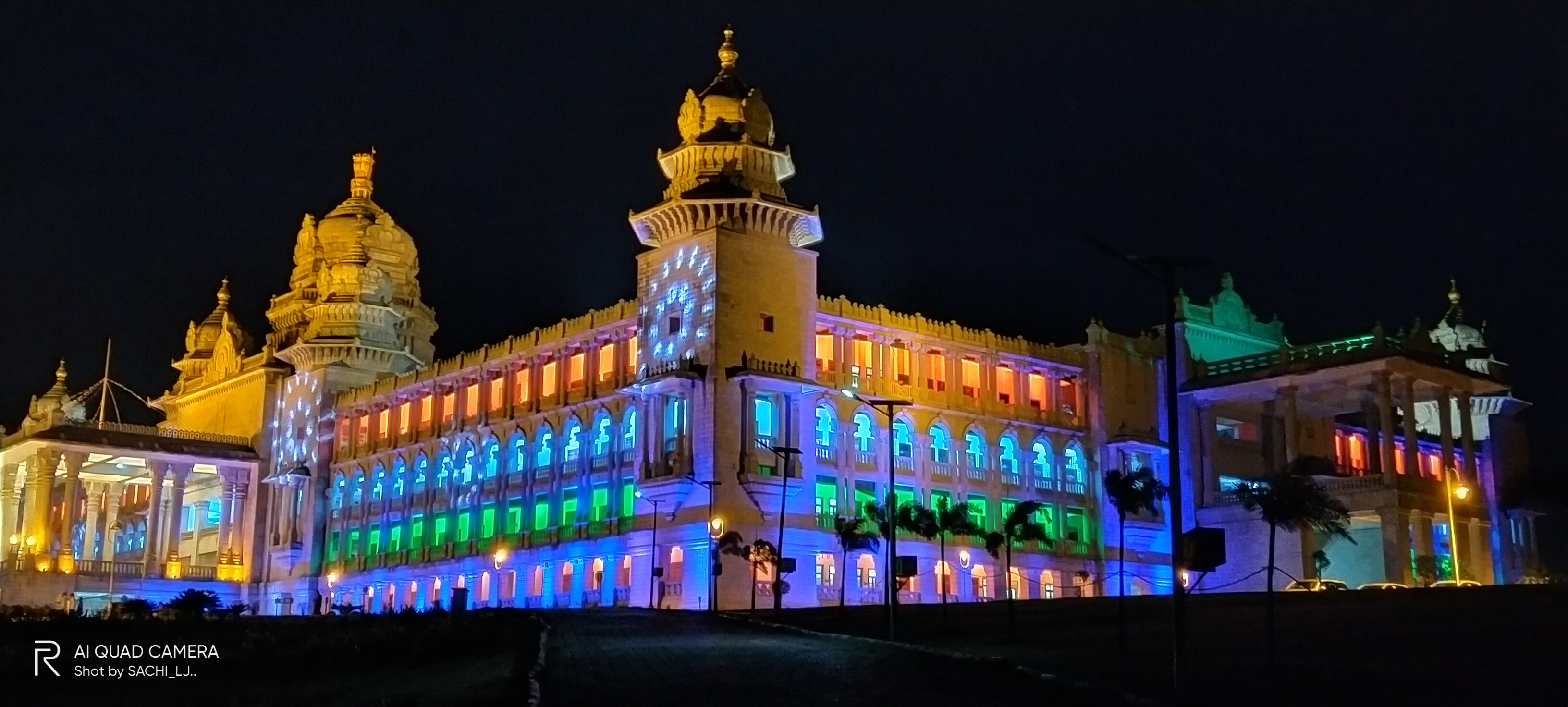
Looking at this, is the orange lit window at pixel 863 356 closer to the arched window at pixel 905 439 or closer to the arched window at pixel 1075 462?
the arched window at pixel 905 439

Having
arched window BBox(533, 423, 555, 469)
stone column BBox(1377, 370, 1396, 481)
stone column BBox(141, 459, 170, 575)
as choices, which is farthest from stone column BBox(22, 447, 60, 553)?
stone column BBox(1377, 370, 1396, 481)

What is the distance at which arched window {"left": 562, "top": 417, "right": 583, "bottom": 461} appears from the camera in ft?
278

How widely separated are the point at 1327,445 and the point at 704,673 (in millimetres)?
70277

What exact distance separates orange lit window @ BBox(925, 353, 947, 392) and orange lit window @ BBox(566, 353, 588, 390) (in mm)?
17610

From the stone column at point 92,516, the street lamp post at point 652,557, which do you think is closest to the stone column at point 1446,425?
the street lamp post at point 652,557

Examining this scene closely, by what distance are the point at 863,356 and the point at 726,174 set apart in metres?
→ 11.5

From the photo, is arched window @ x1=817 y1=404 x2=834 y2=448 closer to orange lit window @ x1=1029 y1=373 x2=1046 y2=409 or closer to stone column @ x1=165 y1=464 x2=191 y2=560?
orange lit window @ x1=1029 y1=373 x2=1046 y2=409

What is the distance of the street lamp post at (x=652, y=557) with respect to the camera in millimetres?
72312

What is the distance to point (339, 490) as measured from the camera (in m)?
104

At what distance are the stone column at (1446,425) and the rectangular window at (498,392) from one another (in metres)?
49.2

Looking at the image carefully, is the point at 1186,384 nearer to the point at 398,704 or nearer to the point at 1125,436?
the point at 1125,436

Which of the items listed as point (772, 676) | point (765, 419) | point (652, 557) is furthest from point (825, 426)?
point (772, 676)

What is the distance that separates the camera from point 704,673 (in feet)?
107

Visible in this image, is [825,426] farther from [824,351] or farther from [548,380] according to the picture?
[548,380]
